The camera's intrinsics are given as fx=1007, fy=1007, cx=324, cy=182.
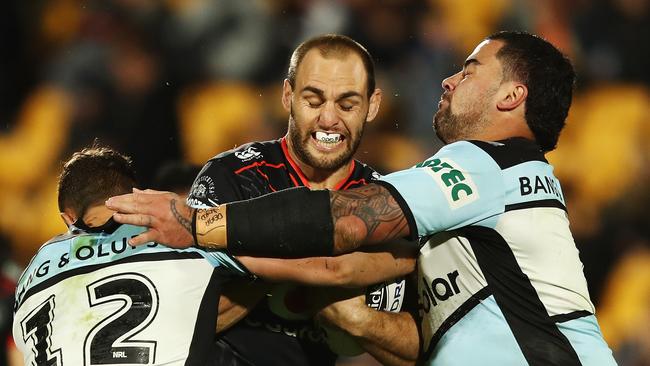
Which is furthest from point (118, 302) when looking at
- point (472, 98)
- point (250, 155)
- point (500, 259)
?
point (472, 98)

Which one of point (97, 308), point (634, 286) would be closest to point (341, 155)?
point (97, 308)

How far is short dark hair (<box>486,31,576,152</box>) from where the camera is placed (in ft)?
13.1

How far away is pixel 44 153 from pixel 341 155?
14.7ft

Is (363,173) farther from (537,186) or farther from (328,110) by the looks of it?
(537,186)

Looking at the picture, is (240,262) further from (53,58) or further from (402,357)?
(53,58)

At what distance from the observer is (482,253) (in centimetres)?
368

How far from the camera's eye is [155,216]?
11.1 ft

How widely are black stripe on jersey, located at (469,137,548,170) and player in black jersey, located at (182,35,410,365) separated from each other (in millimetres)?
709

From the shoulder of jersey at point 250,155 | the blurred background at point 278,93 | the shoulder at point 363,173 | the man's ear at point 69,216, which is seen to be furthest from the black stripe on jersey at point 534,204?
the blurred background at point 278,93

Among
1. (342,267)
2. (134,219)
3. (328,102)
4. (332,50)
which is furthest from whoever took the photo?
(332,50)

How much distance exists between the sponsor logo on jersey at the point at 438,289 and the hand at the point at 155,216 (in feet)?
3.12

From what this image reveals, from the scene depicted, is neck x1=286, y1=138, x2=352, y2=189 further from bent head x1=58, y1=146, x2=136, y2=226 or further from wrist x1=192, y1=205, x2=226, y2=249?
wrist x1=192, y1=205, x2=226, y2=249

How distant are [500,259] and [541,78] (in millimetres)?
808

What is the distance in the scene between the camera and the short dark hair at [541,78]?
400cm
